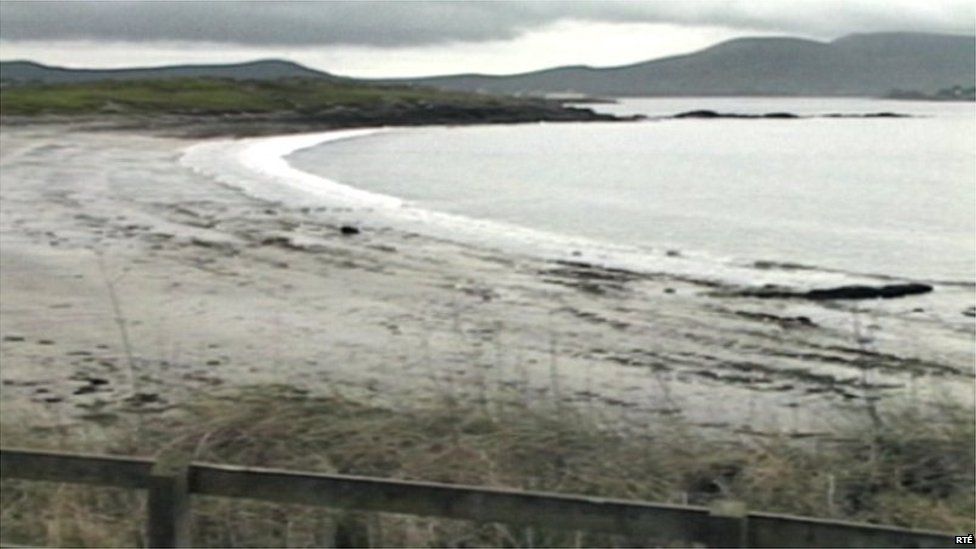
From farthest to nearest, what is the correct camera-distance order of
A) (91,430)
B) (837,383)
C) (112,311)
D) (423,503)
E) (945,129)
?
(945,129)
(112,311)
(837,383)
(91,430)
(423,503)

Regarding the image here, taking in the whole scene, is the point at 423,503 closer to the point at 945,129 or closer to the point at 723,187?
the point at 723,187

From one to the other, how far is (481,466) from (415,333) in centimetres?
818

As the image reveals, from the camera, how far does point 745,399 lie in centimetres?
1277

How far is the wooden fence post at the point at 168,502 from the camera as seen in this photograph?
470cm

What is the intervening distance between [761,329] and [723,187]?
122 feet

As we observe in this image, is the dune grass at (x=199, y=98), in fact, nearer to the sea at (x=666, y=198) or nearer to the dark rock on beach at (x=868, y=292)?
the sea at (x=666, y=198)

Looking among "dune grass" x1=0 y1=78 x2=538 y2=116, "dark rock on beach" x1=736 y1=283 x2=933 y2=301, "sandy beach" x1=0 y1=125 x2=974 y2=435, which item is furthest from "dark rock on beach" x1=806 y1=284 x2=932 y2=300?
"dune grass" x1=0 y1=78 x2=538 y2=116

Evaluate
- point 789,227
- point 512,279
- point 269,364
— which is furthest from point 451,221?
point 269,364

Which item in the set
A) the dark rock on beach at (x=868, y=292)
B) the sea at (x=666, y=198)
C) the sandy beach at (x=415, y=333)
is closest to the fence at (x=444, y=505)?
the sandy beach at (x=415, y=333)

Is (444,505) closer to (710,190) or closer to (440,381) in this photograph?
(440,381)

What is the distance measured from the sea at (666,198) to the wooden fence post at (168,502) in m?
16.2

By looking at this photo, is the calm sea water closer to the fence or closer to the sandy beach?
the sandy beach

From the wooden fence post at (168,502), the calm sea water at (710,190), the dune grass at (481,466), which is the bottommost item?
the calm sea water at (710,190)

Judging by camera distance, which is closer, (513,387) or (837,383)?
(513,387)
